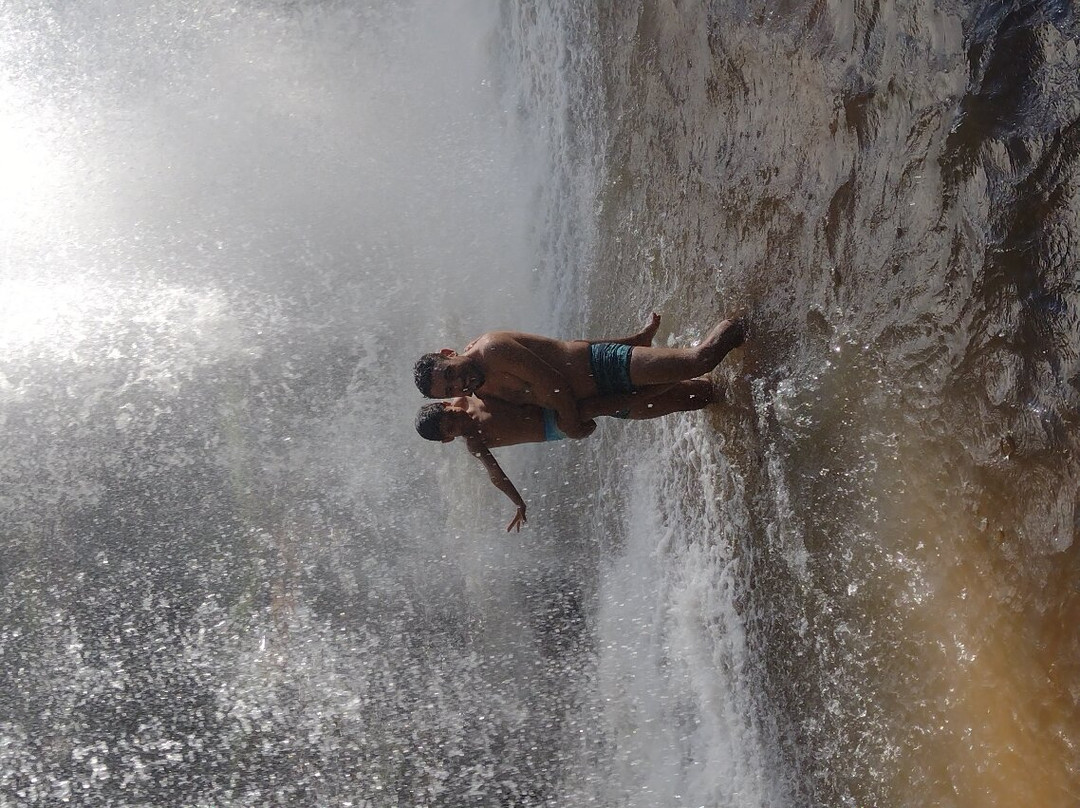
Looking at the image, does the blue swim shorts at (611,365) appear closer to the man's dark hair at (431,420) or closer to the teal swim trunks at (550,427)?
the teal swim trunks at (550,427)

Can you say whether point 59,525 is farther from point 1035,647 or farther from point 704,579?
point 1035,647

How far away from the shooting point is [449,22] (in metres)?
8.04

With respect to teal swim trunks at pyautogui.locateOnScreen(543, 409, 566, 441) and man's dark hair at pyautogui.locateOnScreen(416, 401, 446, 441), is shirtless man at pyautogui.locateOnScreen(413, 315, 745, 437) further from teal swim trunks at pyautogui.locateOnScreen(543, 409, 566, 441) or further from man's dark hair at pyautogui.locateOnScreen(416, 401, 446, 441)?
man's dark hair at pyautogui.locateOnScreen(416, 401, 446, 441)

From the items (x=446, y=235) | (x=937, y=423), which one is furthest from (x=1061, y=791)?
(x=446, y=235)

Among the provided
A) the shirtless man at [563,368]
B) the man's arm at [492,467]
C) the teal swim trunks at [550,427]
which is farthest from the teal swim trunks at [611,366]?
the man's arm at [492,467]

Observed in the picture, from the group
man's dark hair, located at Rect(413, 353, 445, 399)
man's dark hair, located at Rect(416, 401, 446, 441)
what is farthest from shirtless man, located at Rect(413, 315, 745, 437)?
man's dark hair, located at Rect(416, 401, 446, 441)

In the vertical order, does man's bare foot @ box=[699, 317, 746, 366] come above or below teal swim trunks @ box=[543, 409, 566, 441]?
above

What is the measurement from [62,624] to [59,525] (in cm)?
84

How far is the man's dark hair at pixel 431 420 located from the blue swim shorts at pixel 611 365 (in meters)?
0.70

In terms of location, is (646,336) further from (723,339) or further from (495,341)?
(495,341)

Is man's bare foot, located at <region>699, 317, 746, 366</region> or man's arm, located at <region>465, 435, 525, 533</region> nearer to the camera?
man's bare foot, located at <region>699, 317, 746, 366</region>

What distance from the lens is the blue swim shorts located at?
4.12 m

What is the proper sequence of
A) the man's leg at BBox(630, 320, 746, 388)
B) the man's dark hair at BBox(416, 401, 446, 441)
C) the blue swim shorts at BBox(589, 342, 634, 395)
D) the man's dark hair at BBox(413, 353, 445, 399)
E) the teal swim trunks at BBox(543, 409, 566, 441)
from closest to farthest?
the man's dark hair at BBox(413, 353, 445, 399) < the man's leg at BBox(630, 320, 746, 388) < the blue swim shorts at BBox(589, 342, 634, 395) < the man's dark hair at BBox(416, 401, 446, 441) < the teal swim trunks at BBox(543, 409, 566, 441)

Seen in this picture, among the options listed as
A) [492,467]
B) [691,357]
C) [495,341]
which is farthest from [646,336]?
[492,467]
